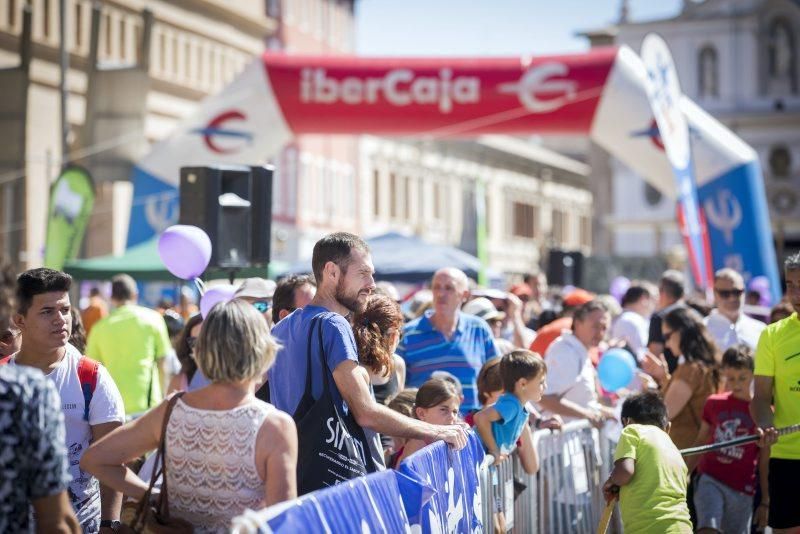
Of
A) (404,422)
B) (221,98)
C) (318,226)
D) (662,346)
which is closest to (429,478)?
(404,422)

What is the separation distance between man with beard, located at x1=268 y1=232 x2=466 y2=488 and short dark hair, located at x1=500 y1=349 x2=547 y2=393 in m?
1.67

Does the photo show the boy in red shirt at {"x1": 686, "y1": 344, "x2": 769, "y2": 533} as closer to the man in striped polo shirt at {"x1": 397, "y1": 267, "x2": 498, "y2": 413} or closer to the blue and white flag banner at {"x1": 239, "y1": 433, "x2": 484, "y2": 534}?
the man in striped polo shirt at {"x1": 397, "y1": 267, "x2": 498, "y2": 413}

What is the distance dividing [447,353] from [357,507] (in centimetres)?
393

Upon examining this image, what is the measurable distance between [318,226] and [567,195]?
29856mm

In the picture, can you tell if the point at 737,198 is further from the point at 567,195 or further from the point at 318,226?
the point at 567,195

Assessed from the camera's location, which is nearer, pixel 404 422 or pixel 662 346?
pixel 404 422

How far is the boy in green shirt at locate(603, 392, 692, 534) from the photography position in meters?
6.80

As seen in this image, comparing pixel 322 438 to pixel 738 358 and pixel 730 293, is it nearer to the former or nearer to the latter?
pixel 738 358

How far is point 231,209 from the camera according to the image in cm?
967

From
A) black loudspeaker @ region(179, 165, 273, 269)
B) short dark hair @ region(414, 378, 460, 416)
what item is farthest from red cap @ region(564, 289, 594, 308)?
short dark hair @ region(414, 378, 460, 416)

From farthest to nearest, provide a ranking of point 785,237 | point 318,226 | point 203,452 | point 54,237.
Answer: point 785,237, point 318,226, point 54,237, point 203,452

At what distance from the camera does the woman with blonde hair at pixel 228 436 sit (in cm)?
455

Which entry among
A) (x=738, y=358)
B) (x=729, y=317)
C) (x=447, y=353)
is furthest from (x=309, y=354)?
(x=729, y=317)

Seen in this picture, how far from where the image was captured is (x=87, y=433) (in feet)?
18.7
